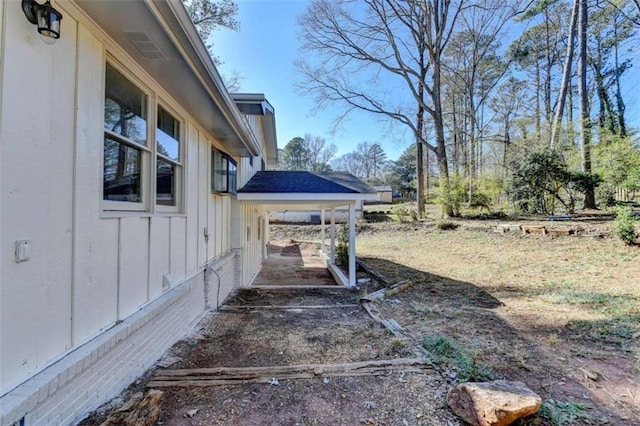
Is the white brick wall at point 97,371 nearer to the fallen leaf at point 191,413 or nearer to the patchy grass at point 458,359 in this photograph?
the fallen leaf at point 191,413

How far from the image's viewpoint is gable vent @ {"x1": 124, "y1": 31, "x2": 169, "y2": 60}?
243 cm

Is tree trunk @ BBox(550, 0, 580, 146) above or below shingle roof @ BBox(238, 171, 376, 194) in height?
above

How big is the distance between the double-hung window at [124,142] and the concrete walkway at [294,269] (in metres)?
5.52

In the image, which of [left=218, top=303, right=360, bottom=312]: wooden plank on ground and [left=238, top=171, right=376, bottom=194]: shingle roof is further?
[left=238, top=171, right=376, bottom=194]: shingle roof

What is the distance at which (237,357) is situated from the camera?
3312 millimetres

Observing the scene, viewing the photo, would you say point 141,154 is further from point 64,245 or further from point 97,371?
point 97,371

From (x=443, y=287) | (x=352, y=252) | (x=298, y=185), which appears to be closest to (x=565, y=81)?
(x=443, y=287)

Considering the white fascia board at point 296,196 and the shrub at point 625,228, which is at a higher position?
the white fascia board at point 296,196

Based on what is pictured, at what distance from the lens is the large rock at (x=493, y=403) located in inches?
82.2

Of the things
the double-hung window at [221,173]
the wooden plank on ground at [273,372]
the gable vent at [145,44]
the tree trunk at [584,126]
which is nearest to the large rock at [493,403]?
the wooden plank on ground at [273,372]

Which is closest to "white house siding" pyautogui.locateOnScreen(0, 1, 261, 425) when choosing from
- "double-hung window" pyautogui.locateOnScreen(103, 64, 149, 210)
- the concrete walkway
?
"double-hung window" pyautogui.locateOnScreen(103, 64, 149, 210)

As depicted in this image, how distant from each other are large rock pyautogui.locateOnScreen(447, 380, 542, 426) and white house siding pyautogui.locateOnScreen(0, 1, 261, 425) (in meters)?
2.68

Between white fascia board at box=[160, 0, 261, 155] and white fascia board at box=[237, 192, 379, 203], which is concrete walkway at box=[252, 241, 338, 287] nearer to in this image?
white fascia board at box=[237, 192, 379, 203]

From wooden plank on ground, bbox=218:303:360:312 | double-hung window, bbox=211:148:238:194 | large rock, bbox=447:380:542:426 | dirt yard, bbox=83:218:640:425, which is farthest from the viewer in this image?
double-hung window, bbox=211:148:238:194
